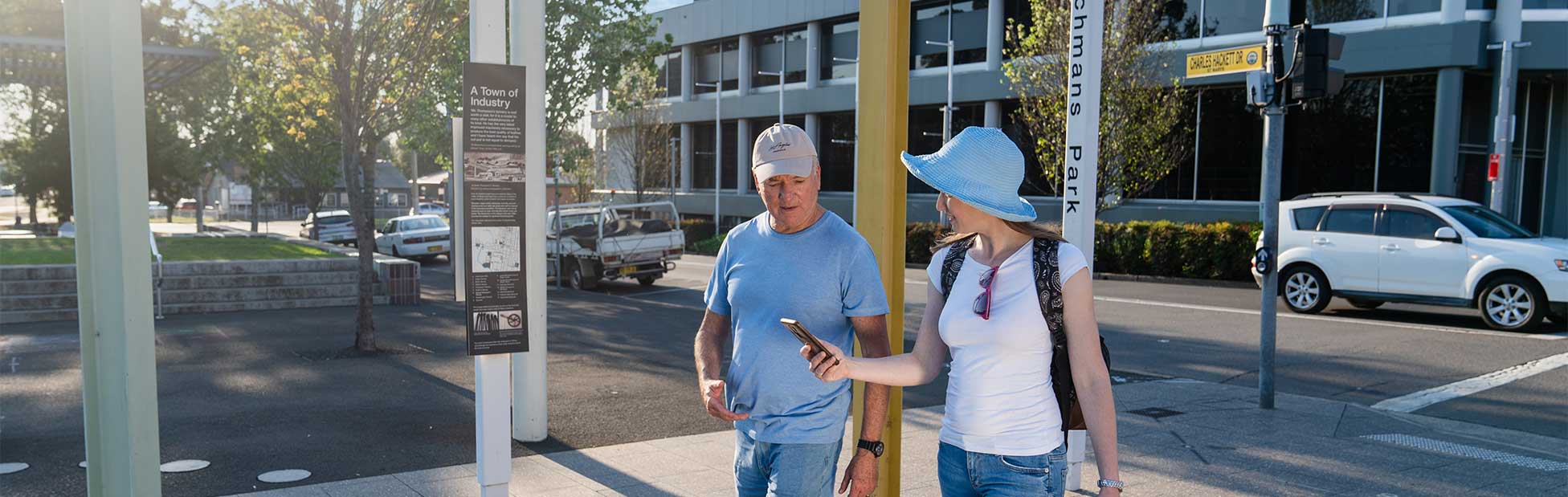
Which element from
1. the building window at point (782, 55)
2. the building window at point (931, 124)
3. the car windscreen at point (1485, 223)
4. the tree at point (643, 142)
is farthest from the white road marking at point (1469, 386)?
the tree at point (643, 142)

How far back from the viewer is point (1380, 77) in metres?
23.4

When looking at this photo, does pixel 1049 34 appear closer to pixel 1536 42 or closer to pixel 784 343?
pixel 1536 42

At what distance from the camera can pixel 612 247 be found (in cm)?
2041

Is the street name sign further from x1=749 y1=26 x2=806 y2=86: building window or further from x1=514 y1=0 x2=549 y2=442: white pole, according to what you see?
x1=749 y1=26 x2=806 y2=86: building window

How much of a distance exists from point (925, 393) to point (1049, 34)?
52.6 feet

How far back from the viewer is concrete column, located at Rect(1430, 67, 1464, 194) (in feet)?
Answer: 72.2

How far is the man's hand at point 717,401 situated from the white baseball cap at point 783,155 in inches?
24.6

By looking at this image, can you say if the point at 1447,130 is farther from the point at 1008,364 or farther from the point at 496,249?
the point at 1008,364

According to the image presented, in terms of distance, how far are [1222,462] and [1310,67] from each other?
3214mm

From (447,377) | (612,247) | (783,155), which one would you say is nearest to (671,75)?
(612,247)

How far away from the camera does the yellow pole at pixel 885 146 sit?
4016mm

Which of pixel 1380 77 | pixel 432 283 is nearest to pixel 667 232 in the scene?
pixel 432 283

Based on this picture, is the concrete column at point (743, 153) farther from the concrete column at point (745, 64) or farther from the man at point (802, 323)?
the man at point (802, 323)

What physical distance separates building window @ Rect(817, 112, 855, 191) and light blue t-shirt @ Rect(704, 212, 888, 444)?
111 feet
